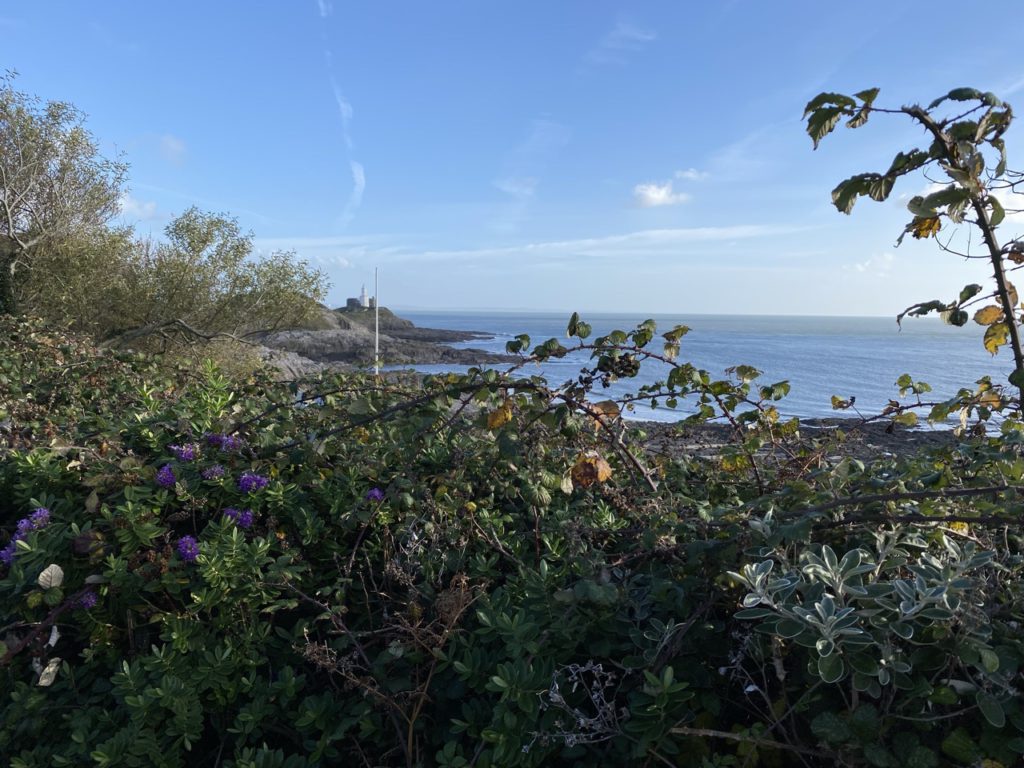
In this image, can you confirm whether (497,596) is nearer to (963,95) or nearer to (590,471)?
(590,471)

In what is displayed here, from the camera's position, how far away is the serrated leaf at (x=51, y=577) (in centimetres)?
187

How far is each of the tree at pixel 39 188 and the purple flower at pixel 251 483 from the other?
15.7m

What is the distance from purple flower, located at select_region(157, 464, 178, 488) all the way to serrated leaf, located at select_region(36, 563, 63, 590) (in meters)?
0.35

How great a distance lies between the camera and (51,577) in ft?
6.18

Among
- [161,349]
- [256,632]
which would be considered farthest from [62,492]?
[161,349]

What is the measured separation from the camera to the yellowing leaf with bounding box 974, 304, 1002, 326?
2117 mm

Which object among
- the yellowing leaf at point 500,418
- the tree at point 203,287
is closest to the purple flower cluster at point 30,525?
the yellowing leaf at point 500,418

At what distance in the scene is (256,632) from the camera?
1848 mm

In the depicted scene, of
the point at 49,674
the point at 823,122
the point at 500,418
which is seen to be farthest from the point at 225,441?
the point at 823,122

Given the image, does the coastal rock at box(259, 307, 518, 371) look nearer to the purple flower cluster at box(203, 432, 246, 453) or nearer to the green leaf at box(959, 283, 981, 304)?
the purple flower cluster at box(203, 432, 246, 453)

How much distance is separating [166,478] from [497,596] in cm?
111

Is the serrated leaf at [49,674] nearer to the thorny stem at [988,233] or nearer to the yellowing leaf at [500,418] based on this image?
the yellowing leaf at [500,418]

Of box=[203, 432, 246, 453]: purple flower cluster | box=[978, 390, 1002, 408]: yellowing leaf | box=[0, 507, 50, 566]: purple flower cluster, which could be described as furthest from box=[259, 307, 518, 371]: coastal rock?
box=[0, 507, 50, 566]: purple flower cluster

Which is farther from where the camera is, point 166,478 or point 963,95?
point 166,478
